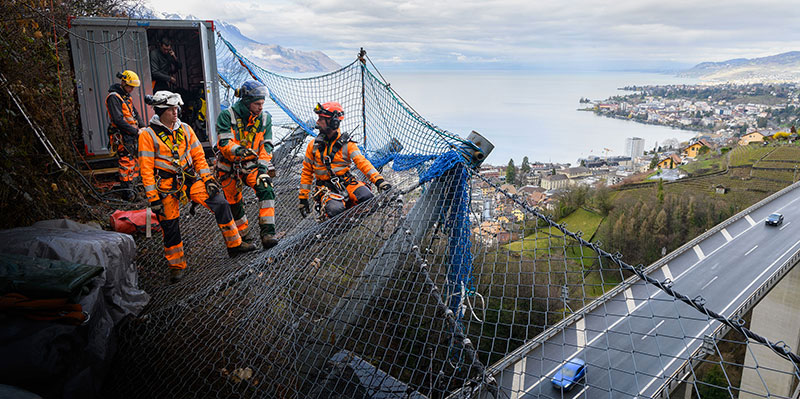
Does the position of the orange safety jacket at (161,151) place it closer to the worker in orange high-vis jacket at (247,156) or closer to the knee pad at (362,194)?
the worker in orange high-vis jacket at (247,156)

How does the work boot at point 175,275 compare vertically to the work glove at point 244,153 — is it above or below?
below

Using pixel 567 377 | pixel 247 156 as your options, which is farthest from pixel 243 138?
pixel 567 377

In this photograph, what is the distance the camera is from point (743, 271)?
64.1 ft

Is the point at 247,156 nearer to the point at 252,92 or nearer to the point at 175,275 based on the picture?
the point at 252,92

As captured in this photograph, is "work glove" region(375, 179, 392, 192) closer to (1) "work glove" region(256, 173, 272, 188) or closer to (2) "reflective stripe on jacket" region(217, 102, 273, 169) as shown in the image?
(1) "work glove" region(256, 173, 272, 188)

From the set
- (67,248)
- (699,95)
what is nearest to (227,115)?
(67,248)

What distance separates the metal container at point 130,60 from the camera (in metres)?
6.12

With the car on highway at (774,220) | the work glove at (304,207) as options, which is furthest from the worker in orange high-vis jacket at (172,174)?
the car on highway at (774,220)

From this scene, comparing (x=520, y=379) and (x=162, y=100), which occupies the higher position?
(x=162, y=100)

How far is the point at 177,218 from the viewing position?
4156 mm

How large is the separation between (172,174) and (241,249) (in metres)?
1.00

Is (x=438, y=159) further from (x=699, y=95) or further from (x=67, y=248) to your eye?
(x=699, y=95)

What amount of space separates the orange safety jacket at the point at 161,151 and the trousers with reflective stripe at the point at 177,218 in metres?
0.13

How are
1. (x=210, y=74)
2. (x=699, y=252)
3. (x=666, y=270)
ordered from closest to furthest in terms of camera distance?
(x=210, y=74) < (x=666, y=270) < (x=699, y=252)
